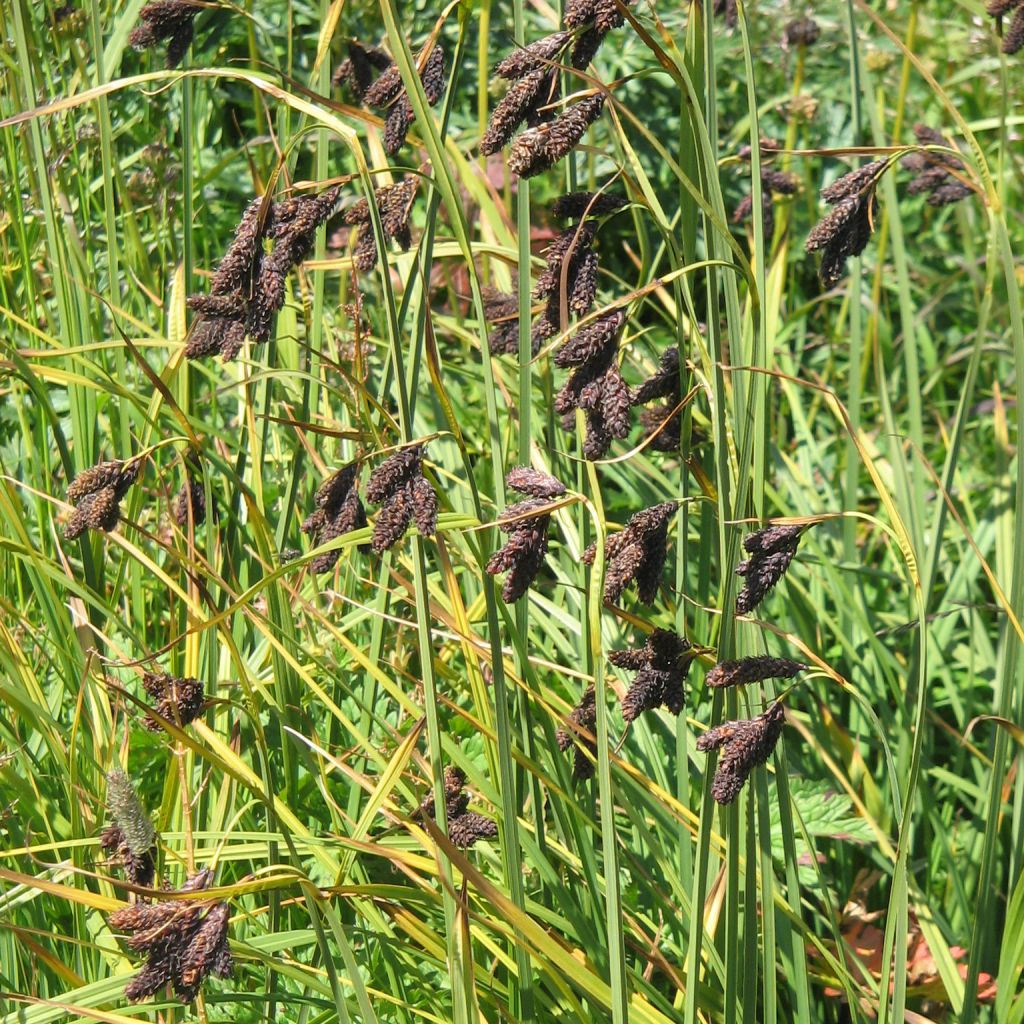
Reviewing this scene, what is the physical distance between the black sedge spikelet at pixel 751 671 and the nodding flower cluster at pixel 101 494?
60cm

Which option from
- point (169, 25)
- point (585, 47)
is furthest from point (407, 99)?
point (169, 25)

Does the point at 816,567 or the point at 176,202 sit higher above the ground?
the point at 176,202

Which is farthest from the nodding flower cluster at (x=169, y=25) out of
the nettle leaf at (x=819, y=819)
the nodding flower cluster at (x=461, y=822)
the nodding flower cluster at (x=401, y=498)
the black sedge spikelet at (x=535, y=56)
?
the nettle leaf at (x=819, y=819)

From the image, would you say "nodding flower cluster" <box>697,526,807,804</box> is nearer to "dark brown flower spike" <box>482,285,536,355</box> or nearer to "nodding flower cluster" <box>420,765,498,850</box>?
"nodding flower cluster" <box>420,765,498,850</box>

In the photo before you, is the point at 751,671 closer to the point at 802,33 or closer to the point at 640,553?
the point at 640,553

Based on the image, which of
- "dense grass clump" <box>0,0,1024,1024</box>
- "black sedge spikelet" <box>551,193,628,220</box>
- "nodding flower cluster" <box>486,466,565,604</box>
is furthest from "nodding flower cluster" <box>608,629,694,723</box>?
"black sedge spikelet" <box>551,193,628,220</box>

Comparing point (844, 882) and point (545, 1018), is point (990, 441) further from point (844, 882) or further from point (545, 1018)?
point (545, 1018)

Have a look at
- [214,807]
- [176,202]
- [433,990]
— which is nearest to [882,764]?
[433,990]

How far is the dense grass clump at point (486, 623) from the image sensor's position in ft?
3.51

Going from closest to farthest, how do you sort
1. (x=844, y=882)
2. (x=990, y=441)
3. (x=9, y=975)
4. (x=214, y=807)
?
1. (x=9, y=975)
2. (x=214, y=807)
3. (x=844, y=882)
4. (x=990, y=441)

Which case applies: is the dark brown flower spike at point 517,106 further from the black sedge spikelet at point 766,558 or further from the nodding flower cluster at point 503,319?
the nodding flower cluster at point 503,319

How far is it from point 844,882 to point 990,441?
67.8 inches

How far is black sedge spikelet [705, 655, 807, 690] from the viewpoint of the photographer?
101 centimetres

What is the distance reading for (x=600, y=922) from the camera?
1435mm
